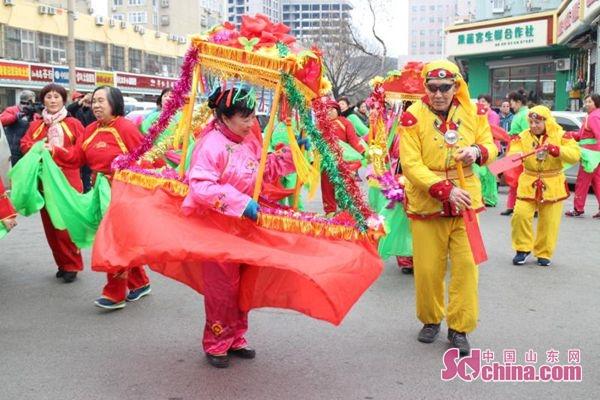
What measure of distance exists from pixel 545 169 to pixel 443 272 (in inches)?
119

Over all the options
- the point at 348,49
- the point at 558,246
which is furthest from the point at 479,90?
the point at 558,246

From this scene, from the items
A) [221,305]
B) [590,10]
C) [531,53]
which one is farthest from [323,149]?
[531,53]

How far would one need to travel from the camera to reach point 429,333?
4.67 meters

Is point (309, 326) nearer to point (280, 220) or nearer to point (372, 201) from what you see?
point (280, 220)

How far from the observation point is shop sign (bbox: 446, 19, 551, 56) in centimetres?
2392

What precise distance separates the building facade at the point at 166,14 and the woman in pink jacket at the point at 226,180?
6431 cm

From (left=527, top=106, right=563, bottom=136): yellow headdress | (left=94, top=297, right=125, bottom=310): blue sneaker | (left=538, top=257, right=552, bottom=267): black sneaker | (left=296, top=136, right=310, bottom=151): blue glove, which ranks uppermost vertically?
(left=527, top=106, right=563, bottom=136): yellow headdress

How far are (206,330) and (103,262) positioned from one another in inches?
29.9

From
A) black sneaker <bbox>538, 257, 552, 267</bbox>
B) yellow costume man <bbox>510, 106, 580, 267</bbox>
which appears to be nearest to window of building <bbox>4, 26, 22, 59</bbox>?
yellow costume man <bbox>510, 106, 580, 267</bbox>

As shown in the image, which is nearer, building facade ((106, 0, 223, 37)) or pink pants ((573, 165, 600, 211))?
pink pants ((573, 165, 600, 211))

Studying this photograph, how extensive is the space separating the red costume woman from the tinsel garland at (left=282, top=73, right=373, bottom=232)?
2867 millimetres

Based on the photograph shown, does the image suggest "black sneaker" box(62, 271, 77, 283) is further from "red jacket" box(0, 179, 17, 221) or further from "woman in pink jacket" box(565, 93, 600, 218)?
"woman in pink jacket" box(565, 93, 600, 218)

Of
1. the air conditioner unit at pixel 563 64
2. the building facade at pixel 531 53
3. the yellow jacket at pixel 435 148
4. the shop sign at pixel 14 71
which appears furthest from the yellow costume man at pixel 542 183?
the shop sign at pixel 14 71

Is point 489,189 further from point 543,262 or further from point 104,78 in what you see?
point 104,78
